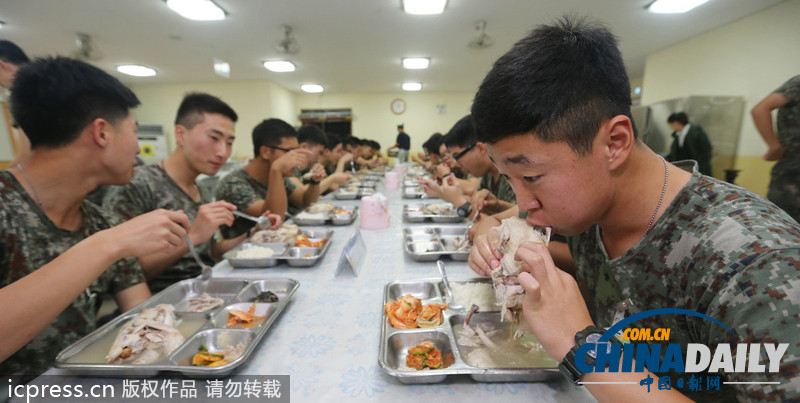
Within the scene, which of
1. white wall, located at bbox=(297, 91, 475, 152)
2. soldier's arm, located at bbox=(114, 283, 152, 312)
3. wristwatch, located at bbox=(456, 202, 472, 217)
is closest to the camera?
soldier's arm, located at bbox=(114, 283, 152, 312)

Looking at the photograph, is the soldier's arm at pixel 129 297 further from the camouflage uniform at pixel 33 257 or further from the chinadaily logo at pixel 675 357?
the chinadaily logo at pixel 675 357

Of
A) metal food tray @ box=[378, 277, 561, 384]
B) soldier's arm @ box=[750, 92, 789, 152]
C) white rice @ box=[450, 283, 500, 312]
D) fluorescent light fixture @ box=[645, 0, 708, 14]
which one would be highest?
fluorescent light fixture @ box=[645, 0, 708, 14]

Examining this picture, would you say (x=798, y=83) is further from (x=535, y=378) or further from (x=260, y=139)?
(x=260, y=139)

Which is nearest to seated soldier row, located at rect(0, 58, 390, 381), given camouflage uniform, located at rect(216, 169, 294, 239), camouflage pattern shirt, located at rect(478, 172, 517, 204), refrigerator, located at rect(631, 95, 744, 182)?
camouflage uniform, located at rect(216, 169, 294, 239)

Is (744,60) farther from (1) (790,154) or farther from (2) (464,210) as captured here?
(2) (464,210)

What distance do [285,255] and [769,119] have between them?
4998mm

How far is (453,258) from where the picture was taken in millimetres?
2396

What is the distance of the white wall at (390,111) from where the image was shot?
15.9m

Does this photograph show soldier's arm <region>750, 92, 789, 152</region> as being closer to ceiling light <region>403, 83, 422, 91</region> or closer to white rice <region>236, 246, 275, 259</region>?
white rice <region>236, 246, 275, 259</region>

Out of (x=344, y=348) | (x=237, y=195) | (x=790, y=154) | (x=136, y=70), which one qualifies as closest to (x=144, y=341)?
(x=344, y=348)

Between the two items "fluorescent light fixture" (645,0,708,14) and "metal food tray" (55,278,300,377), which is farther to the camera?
"fluorescent light fixture" (645,0,708,14)

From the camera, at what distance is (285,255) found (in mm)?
2578

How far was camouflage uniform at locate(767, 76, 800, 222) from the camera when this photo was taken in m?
2.96

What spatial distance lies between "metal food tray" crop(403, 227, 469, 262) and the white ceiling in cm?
242
